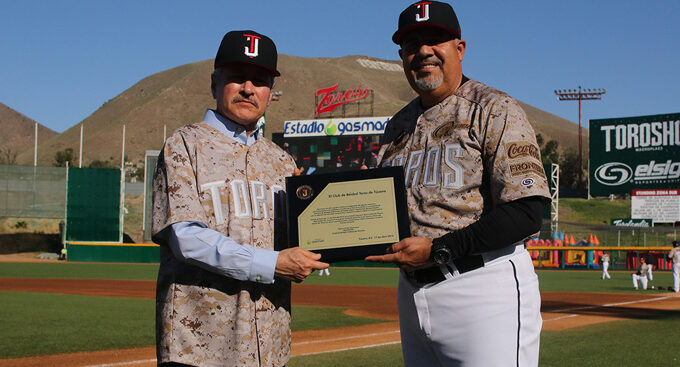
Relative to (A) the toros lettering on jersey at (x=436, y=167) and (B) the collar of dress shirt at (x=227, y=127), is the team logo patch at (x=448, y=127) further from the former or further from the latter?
(B) the collar of dress shirt at (x=227, y=127)

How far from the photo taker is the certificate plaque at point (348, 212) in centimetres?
254

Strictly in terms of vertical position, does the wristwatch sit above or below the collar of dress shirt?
below

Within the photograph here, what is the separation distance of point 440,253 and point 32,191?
123 feet

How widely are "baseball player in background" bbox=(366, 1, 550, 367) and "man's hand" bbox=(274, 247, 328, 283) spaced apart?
225mm

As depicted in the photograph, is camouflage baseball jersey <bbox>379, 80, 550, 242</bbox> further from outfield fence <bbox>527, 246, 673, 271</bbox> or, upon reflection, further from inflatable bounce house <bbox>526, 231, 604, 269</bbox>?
inflatable bounce house <bbox>526, 231, 604, 269</bbox>

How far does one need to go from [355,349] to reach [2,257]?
3622cm

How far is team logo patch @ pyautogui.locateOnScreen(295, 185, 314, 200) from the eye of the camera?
8.54 feet

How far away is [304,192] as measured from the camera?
2.61 m

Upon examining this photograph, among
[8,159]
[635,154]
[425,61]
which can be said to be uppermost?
[8,159]

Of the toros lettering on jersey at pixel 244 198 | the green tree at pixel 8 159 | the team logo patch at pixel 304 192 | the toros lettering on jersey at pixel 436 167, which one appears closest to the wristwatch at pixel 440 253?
the toros lettering on jersey at pixel 436 167

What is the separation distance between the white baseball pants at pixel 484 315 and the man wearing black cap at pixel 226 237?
1.48ft

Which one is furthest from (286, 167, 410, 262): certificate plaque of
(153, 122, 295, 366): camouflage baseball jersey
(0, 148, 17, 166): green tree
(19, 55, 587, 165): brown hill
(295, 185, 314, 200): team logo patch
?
(19, 55, 587, 165): brown hill

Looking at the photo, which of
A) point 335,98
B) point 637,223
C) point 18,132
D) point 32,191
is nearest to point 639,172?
point 637,223

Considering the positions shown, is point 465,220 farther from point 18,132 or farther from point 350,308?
point 18,132
